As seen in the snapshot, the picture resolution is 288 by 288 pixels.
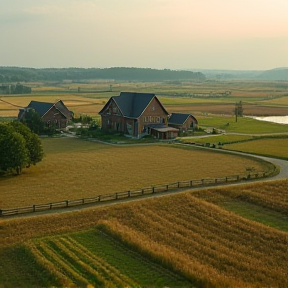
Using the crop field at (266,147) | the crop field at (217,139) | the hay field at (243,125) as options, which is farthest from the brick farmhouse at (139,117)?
the crop field at (266,147)

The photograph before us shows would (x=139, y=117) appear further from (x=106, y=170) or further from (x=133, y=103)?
(x=106, y=170)

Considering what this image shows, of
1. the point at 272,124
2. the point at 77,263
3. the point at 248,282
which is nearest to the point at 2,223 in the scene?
the point at 77,263

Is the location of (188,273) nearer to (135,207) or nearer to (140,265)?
(140,265)

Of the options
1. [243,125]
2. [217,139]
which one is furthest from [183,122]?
[243,125]

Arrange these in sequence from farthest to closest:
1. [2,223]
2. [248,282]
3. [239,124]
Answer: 1. [239,124]
2. [2,223]
3. [248,282]

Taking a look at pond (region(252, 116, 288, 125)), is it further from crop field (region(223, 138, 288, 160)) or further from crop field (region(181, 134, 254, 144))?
crop field (region(223, 138, 288, 160))

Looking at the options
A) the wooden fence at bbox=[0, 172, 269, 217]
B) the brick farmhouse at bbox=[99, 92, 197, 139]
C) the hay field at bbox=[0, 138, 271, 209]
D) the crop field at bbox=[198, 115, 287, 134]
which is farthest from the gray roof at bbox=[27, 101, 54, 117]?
the wooden fence at bbox=[0, 172, 269, 217]
